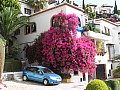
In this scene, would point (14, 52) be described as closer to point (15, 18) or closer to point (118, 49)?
point (15, 18)

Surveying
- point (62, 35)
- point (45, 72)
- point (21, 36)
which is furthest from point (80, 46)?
point (21, 36)

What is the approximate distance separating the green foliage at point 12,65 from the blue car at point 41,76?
381cm

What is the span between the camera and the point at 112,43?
38.7 meters

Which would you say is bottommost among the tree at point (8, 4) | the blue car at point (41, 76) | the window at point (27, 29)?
the blue car at point (41, 76)

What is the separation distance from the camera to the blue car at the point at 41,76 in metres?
22.0

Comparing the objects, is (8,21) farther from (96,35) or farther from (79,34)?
(96,35)

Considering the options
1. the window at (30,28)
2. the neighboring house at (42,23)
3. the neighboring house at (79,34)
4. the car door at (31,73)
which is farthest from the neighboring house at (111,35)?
the car door at (31,73)

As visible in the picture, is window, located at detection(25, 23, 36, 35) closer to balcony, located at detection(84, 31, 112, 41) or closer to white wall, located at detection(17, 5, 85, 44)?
white wall, located at detection(17, 5, 85, 44)

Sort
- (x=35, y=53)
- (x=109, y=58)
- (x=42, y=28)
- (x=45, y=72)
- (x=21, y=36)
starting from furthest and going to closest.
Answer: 1. (x=109, y=58)
2. (x=21, y=36)
3. (x=42, y=28)
4. (x=35, y=53)
5. (x=45, y=72)

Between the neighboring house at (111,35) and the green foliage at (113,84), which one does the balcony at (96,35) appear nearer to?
the neighboring house at (111,35)

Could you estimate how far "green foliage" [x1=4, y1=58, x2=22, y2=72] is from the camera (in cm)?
2664

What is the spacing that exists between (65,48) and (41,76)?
4.23 metres

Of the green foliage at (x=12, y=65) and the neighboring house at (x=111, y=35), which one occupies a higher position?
the neighboring house at (x=111, y=35)

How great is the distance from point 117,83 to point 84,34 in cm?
1102
